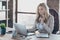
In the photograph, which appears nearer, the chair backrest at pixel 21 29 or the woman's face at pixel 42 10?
the chair backrest at pixel 21 29

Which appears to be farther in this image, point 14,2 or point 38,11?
point 14,2

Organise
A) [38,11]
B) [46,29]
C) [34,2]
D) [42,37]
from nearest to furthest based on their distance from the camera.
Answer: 1. [42,37]
2. [46,29]
3. [38,11]
4. [34,2]

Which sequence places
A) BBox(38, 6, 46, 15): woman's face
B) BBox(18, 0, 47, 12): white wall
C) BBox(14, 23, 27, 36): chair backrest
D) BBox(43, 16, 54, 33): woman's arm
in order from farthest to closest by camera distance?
1. BBox(18, 0, 47, 12): white wall
2. BBox(38, 6, 46, 15): woman's face
3. BBox(43, 16, 54, 33): woman's arm
4. BBox(14, 23, 27, 36): chair backrest

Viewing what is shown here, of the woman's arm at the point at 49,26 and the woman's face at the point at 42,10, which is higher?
the woman's face at the point at 42,10

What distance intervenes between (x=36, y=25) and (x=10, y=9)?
2538mm

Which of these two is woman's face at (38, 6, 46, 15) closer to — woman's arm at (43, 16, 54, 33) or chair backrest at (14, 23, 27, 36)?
woman's arm at (43, 16, 54, 33)

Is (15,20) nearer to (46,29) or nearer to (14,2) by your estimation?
(14,2)

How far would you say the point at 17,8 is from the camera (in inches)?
221

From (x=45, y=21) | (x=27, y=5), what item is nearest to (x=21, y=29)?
(x=45, y=21)

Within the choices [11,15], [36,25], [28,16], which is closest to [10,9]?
[11,15]

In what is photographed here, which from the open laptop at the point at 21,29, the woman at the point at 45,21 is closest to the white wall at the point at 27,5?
the woman at the point at 45,21

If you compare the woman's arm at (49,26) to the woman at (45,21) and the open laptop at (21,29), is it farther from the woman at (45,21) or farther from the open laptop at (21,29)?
the open laptop at (21,29)

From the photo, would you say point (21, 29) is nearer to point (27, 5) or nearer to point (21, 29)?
point (21, 29)

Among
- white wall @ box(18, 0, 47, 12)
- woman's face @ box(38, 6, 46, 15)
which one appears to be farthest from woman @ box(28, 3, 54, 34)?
white wall @ box(18, 0, 47, 12)
